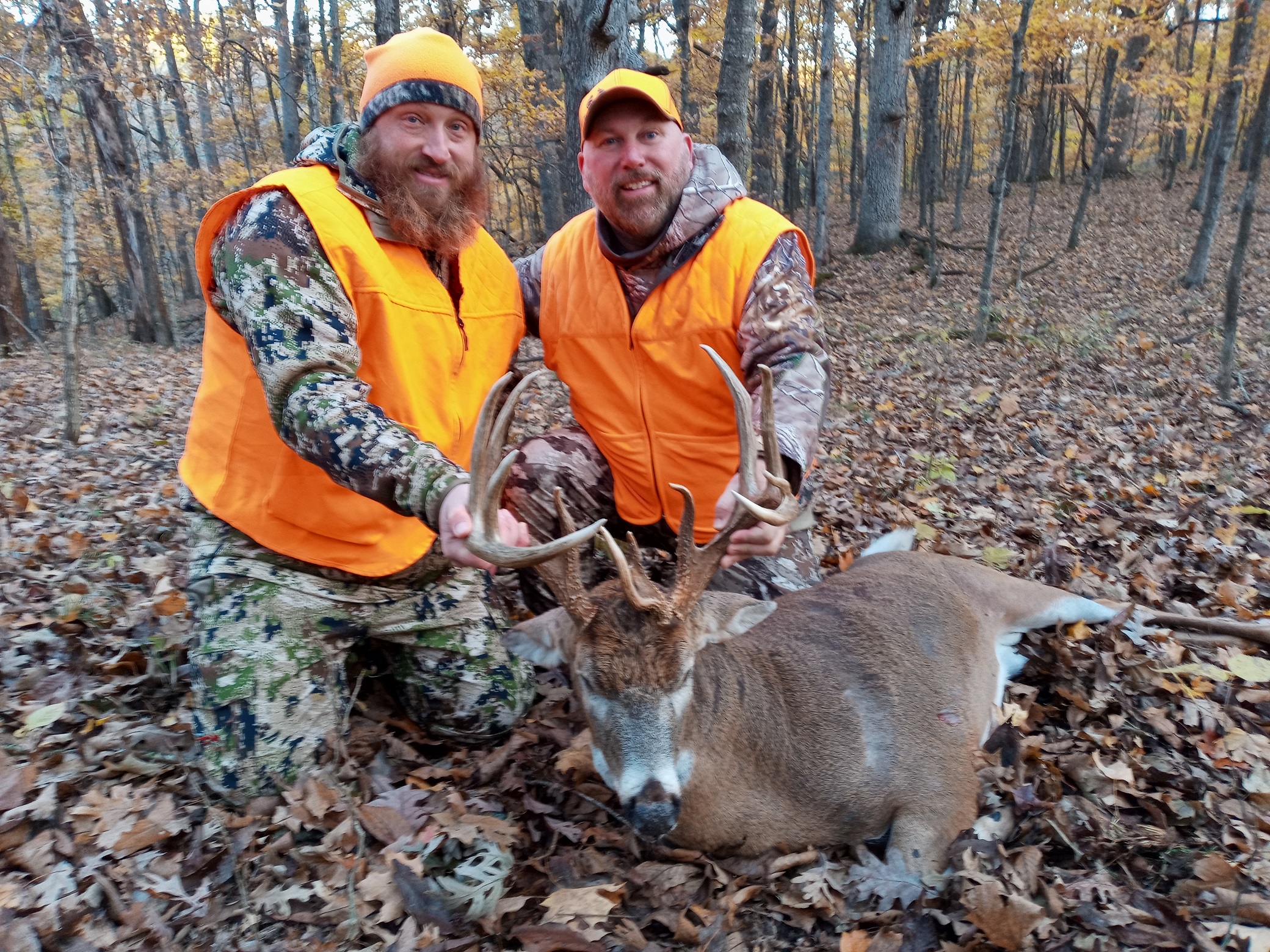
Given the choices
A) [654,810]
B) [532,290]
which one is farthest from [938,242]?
[654,810]

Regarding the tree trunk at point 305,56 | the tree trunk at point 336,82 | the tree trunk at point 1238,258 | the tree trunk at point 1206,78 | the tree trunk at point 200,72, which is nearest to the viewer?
the tree trunk at point 1238,258

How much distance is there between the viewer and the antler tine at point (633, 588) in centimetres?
263

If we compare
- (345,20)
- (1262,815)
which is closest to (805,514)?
(1262,815)

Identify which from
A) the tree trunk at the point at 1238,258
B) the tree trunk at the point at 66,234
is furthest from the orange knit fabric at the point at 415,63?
the tree trunk at the point at 1238,258

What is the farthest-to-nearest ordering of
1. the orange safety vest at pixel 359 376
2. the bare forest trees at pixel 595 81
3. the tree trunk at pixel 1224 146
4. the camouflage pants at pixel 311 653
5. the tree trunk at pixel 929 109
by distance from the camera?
the tree trunk at pixel 929 109 → the tree trunk at pixel 1224 146 → the bare forest trees at pixel 595 81 → the orange safety vest at pixel 359 376 → the camouflage pants at pixel 311 653

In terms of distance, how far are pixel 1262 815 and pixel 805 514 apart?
1927mm

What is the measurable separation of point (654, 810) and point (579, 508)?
206 cm

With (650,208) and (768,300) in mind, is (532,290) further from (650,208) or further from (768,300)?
(768,300)

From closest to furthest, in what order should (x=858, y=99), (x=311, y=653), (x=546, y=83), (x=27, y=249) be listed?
(x=311, y=653)
(x=546, y=83)
(x=27, y=249)
(x=858, y=99)

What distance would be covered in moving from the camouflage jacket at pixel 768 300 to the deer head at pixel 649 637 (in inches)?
20.1

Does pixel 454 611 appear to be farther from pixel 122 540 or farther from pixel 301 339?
pixel 122 540

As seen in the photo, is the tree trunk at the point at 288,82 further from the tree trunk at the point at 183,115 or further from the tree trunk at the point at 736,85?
the tree trunk at the point at 736,85

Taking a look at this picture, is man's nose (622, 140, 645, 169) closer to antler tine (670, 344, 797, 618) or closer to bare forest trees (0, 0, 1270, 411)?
bare forest trees (0, 0, 1270, 411)

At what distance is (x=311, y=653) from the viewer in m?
3.47
